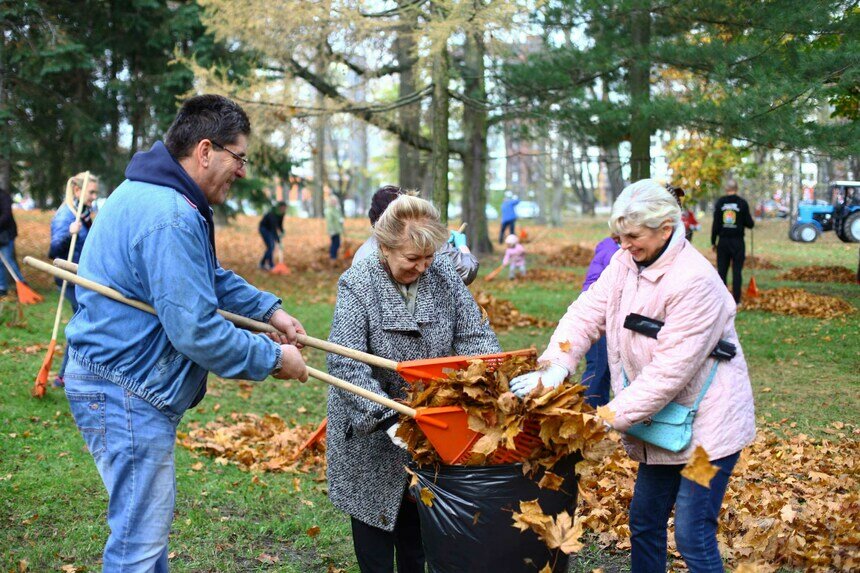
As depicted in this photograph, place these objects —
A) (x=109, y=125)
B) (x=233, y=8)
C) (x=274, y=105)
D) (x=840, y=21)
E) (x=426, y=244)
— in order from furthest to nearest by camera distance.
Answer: (x=109, y=125)
(x=274, y=105)
(x=233, y=8)
(x=840, y=21)
(x=426, y=244)

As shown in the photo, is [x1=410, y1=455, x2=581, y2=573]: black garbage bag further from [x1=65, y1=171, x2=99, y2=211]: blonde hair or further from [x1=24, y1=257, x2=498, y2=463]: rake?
[x1=65, y1=171, x2=99, y2=211]: blonde hair

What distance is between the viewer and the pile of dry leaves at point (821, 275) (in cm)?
1727

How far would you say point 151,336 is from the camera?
304 cm

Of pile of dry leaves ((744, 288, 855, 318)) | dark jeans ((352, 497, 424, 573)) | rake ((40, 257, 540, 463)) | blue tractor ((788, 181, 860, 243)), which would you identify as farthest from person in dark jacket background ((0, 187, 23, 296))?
blue tractor ((788, 181, 860, 243))

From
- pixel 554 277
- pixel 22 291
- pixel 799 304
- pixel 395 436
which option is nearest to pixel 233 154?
pixel 395 436

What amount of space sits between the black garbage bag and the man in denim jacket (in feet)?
2.60

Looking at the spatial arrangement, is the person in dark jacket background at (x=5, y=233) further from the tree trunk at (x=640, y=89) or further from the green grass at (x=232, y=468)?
the tree trunk at (x=640, y=89)

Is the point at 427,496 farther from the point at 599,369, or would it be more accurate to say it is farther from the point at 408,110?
the point at 408,110

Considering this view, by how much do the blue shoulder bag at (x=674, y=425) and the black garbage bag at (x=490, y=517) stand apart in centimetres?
38

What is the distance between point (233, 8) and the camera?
45.9 ft

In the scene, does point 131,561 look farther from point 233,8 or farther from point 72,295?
point 233,8

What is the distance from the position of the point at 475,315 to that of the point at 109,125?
17238 mm

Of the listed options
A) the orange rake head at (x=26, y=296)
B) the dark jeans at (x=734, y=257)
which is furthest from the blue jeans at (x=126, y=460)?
the dark jeans at (x=734, y=257)

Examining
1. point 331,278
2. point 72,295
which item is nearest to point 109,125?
point 331,278
